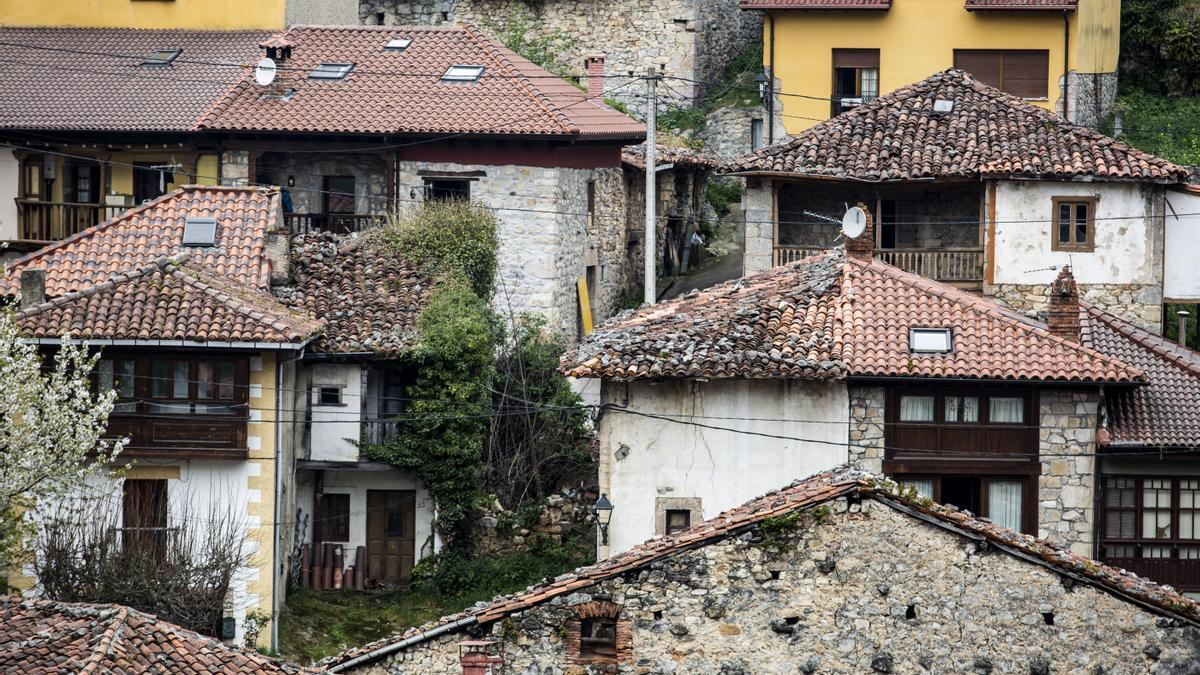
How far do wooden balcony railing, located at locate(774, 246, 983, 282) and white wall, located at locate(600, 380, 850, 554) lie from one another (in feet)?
24.1

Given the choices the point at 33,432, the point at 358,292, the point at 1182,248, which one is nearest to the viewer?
the point at 33,432

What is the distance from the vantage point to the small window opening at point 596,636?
18.9 metres

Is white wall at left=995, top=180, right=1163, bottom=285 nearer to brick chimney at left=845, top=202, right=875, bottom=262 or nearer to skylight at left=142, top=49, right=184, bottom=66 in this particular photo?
brick chimney at left=845, top=202, right=875, bottom=262

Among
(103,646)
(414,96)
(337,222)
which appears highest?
(414,96)

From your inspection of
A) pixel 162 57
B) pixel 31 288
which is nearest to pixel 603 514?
pixel 31 288

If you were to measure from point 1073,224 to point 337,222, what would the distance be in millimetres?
Result: 12177

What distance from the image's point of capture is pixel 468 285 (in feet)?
108

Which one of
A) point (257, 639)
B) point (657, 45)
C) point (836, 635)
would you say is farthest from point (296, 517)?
point (657, 45)

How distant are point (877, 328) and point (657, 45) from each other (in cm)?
1925

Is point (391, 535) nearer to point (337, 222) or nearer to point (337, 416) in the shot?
point (337, 416)

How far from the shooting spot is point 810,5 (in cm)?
4025

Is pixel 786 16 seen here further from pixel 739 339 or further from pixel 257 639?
pixel 257 639

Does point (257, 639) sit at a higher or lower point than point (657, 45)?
lower

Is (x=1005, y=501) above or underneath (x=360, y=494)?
above
